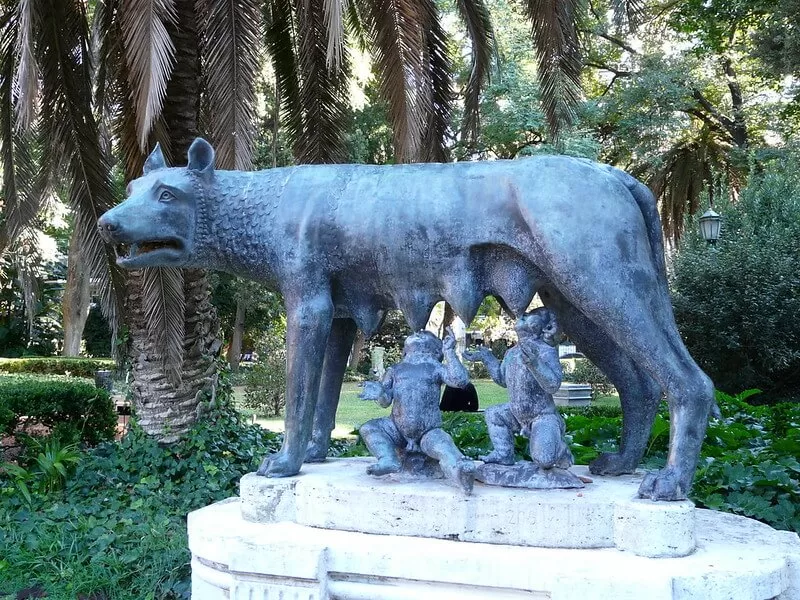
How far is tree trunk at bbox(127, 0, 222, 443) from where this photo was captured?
7012mm

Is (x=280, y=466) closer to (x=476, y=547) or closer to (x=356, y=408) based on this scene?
(x=476, y=547)

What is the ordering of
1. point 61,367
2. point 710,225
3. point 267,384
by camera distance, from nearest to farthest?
point 710,225 → point 267,384 → point 61,367

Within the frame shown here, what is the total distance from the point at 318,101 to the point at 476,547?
5.52 metres

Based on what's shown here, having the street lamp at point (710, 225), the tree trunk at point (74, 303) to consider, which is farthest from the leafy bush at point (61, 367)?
the street lamp at point (710, 225)

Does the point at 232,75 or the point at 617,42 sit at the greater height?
the point at 617,42

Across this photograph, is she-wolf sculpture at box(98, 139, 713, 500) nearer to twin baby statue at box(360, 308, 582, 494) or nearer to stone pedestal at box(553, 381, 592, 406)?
twin baby statue at box(360, 308, 582, 494)

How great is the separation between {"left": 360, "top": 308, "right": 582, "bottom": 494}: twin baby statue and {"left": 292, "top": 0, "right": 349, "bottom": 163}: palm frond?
4451 mm

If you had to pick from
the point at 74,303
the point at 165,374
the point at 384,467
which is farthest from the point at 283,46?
the point at 74,303

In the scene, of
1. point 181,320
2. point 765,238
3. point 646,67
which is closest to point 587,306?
point 181,320

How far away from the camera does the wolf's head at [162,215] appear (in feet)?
10.4

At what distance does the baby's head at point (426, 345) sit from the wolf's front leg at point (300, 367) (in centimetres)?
38

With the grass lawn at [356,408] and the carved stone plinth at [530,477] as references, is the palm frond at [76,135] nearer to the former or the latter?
the grass lawn at [356,408]

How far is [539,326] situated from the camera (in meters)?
3.08

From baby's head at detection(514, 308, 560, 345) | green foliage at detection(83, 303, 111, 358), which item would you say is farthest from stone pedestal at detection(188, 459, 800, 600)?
green foliage at detection(83, 303, 111, 358)
